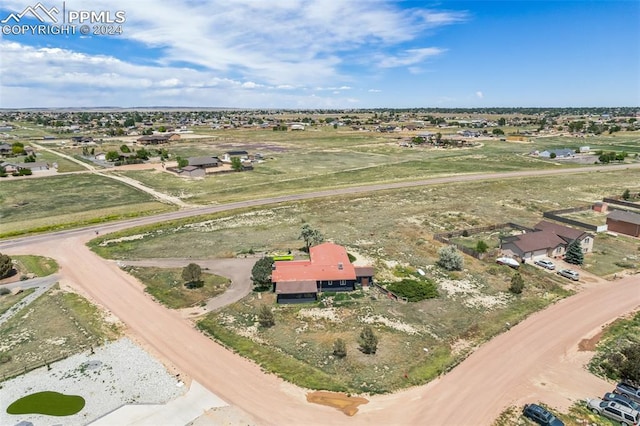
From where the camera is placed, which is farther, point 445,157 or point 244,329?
point 445,157

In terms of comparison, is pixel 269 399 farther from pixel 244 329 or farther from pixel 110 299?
pixel 110 299

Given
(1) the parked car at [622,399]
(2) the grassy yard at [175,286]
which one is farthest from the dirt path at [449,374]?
(2) the grassy yard at [175,286]

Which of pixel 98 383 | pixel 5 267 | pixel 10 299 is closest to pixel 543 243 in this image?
pixel 98 383

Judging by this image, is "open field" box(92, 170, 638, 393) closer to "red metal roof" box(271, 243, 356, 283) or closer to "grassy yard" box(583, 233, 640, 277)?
"grassy yard" box(583, 233, 640, 277)

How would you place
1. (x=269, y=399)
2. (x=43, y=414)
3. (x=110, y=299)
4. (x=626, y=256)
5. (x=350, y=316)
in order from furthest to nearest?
(x=626, y=256)
(x=110, y=299)
(x=350, y=316)
(x=269, y=399)
(x=43, y=414)

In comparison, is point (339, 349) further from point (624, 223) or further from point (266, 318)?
point (624, 223)

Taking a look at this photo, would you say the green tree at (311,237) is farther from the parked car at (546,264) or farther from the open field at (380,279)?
the parked car at (546,264)

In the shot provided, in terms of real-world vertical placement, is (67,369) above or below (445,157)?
below

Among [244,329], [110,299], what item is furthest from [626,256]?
[110,299]
